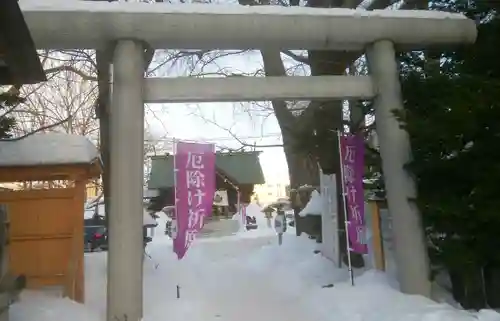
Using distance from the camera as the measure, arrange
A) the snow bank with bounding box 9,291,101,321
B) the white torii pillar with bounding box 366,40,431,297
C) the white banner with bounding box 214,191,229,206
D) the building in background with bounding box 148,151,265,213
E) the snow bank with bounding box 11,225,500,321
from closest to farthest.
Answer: the snow bank with bounding box 9,291,101,321
the snow bank with bounding box 11,225,500,321
the white torii pillar with bounding box 366,40,431,297
the white banner with bounding box 214,191,229,206
the building in background with bounding box 148,151,265,213

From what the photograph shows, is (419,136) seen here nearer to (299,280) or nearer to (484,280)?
(484,280)

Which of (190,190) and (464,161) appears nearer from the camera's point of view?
(464,161)

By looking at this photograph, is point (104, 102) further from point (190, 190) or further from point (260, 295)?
point (260, 295)

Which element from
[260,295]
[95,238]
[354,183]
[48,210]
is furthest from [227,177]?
[48,210]

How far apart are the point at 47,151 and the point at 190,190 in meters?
2.32

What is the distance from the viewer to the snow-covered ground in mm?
7031

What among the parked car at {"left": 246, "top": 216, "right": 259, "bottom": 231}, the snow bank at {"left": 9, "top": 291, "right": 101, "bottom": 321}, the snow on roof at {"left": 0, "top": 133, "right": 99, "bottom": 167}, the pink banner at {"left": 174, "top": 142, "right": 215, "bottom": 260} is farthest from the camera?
the parked car at {"left": 246, "top": 216, "right": 259, "bottom": 231}

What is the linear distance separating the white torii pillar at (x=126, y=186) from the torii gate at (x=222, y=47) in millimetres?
14

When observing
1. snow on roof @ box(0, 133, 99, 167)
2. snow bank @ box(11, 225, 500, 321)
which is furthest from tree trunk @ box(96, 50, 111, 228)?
snow bank @ box(11, 225, 500, 321)

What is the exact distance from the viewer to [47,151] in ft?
27.3

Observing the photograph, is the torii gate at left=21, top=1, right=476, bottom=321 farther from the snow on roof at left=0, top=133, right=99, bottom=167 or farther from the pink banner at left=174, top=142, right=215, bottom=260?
the snow on roof at left=0, top=133, right=99, bottom=167

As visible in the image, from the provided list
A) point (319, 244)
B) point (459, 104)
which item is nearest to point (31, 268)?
point (459, 104)

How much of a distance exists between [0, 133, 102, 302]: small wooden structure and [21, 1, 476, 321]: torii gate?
4.04 ft

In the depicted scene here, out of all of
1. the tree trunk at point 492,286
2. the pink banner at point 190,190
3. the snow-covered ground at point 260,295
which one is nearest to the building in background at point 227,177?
the snow-covered ground at point 260,295
